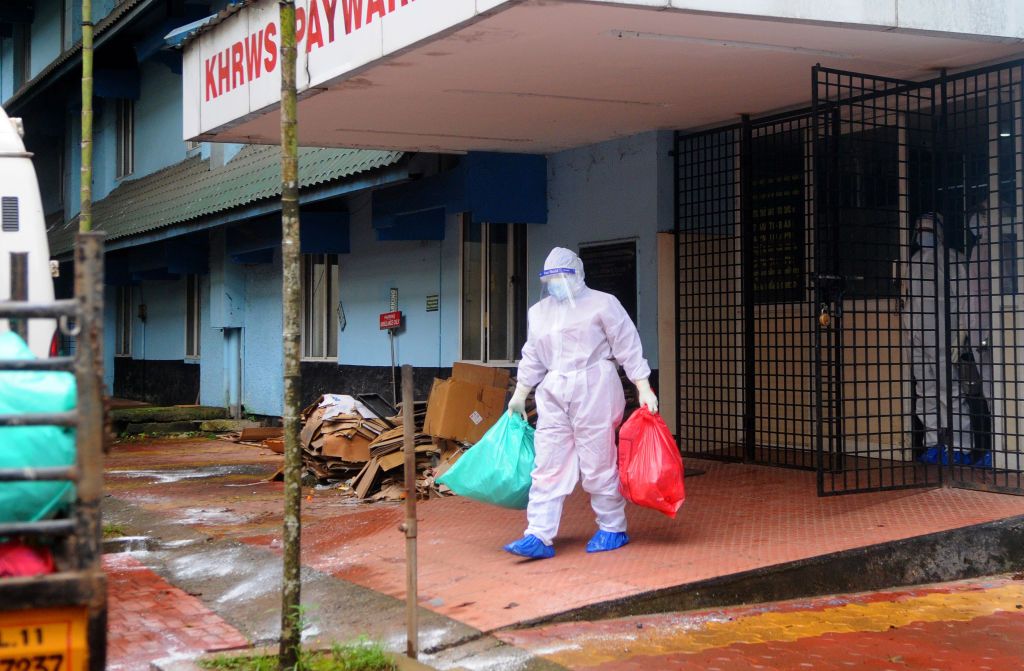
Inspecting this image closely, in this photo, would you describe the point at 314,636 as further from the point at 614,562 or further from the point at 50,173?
the point at 50,173

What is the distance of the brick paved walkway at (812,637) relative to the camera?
5.12 metres

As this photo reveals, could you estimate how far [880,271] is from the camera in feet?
30.8

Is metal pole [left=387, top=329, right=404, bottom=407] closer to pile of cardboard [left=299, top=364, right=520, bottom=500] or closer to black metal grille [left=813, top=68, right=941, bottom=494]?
pile of cardboard [left=299, top=364, right=520, bottom=500]

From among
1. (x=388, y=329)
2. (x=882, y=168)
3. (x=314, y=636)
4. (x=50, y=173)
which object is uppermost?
(x=50, y=173)

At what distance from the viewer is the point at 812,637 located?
5.54 meters

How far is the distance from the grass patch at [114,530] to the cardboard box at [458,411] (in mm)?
2604

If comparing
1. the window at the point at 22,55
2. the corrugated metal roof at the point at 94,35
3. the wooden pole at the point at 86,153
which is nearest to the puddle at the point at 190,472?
the wooden pole at the point at 86,153

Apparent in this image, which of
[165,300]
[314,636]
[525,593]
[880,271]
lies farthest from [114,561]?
[165,300]

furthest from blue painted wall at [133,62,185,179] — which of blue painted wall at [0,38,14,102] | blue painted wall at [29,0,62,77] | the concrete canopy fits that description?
blue painted wall at [0,38,14,102]

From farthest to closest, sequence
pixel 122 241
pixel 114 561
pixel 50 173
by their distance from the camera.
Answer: pixel 50 173
pixel 122 241
pixel 114 561

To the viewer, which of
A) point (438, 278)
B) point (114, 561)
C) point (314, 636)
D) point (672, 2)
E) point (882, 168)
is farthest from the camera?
point (438, 278)

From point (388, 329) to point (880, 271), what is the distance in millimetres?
6057

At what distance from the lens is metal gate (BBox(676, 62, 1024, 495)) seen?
302 inches

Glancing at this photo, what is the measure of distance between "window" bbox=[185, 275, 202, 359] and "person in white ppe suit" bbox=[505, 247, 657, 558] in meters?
14.1
